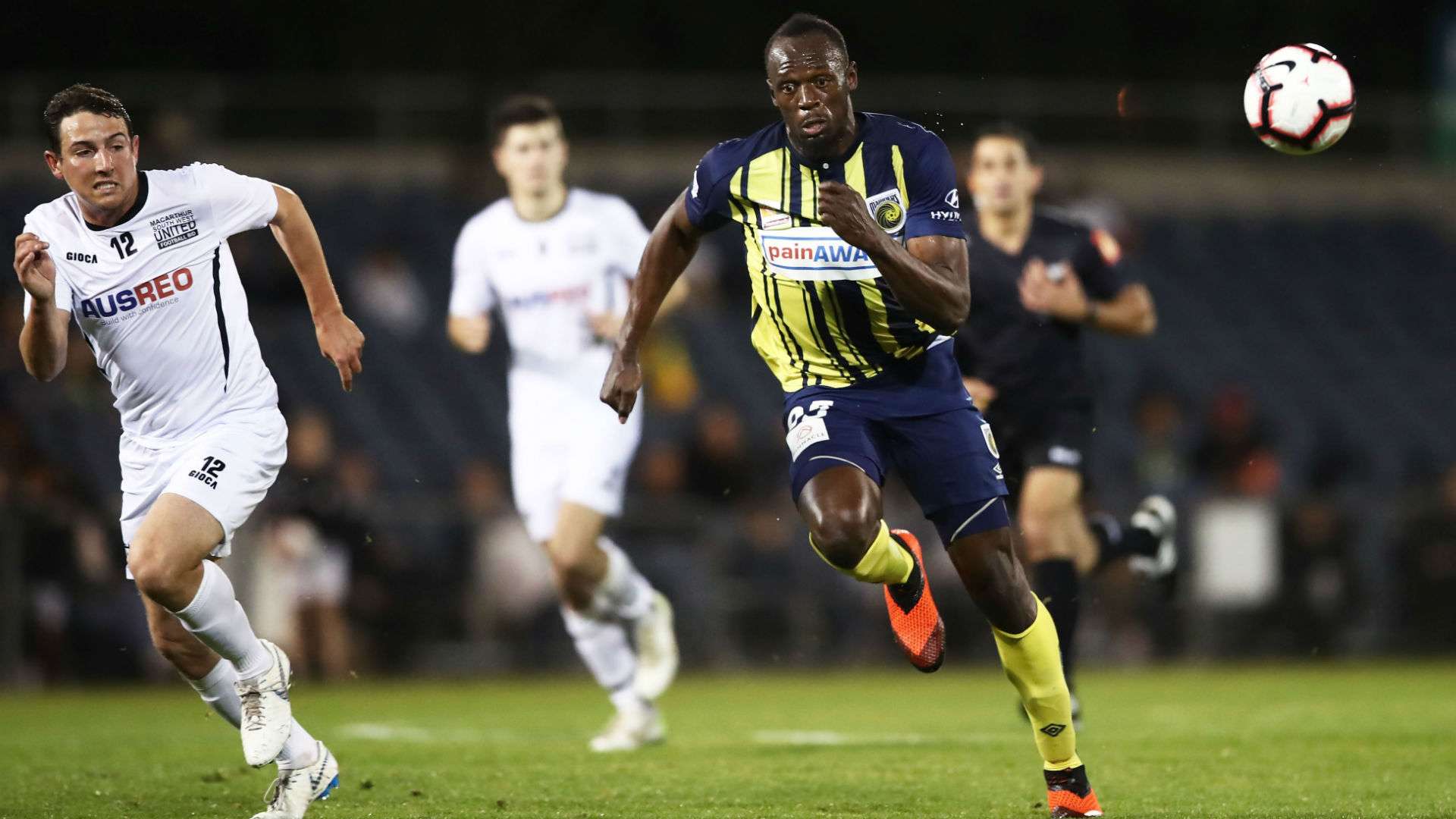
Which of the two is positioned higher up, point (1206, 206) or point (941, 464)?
point (1206, 206)

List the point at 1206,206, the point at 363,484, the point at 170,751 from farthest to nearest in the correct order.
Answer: the point at 1206,206
the point at 363,484
the point at 170,751

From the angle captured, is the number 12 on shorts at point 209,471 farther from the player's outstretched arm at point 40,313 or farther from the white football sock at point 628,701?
the white football sock at point 628,701

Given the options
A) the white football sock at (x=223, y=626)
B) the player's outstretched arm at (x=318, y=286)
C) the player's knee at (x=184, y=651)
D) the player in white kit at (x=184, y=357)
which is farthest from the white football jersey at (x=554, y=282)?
the white football sock at (x=223, y=626)

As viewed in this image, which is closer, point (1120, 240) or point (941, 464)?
point (941, 464)

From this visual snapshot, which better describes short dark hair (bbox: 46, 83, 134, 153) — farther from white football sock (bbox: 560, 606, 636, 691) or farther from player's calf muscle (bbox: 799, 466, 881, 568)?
white football sock (bbox: 560, 606, 636, 691)

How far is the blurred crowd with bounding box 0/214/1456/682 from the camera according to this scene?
13883 mm

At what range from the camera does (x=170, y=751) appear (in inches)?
349

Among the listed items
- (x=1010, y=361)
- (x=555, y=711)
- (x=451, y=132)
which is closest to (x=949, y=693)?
(x=555, y=711)

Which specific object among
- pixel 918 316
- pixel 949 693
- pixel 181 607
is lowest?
pixel 949 693

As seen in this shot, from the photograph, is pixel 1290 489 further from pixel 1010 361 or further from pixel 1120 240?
pixel 1010 361

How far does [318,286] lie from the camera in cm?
660

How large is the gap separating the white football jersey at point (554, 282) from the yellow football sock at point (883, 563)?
11.0ft

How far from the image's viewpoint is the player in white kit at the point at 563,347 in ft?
30.1

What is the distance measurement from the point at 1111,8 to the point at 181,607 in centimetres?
2031
